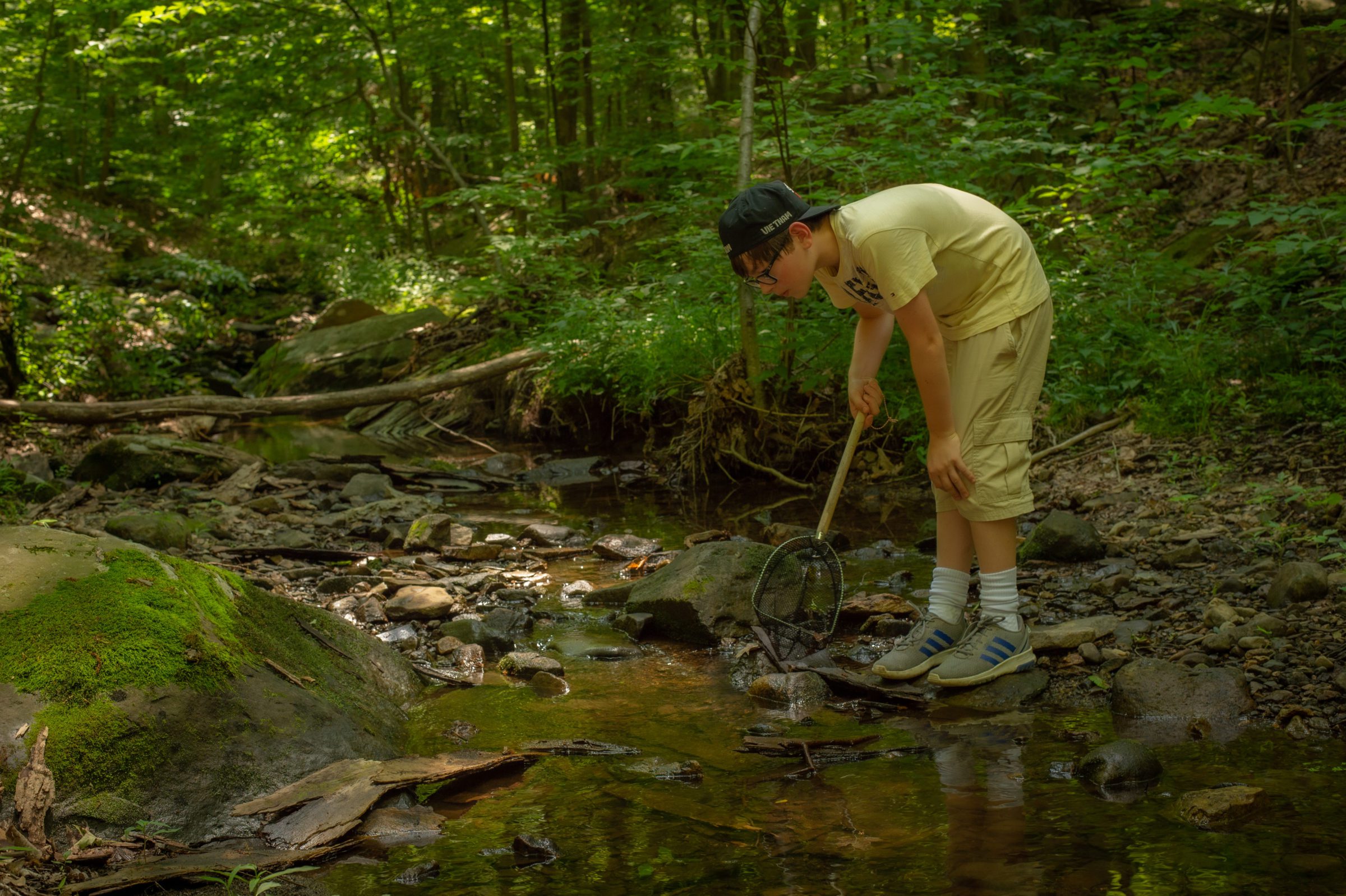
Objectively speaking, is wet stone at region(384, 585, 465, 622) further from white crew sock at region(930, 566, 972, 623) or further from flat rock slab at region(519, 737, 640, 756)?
white crew sock at region(930, 566, 972, 623)

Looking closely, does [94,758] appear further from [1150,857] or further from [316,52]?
[316,52]

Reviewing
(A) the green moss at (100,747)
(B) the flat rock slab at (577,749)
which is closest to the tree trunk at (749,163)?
(B) the flat rock slab at (577,749)

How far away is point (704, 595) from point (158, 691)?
2.32 m

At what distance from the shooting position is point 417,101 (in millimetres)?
20969

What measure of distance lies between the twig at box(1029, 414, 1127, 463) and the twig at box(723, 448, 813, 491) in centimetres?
173

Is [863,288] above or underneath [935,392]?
above

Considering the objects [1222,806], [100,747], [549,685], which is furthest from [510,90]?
[1222,806]

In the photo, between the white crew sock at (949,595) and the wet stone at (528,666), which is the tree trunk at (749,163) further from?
the wet stone at (528,666)

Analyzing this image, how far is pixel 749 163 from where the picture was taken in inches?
279

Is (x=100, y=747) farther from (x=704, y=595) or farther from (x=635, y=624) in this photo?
(x=704, y=595)

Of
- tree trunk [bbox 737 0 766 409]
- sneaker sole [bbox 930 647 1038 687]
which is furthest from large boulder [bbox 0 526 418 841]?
tree trunk [bbox 737 0 766 409]

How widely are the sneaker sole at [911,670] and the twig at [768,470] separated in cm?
383

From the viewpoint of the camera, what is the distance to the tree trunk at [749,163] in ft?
22.4

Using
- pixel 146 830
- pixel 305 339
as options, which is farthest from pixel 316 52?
pixel 146 830
